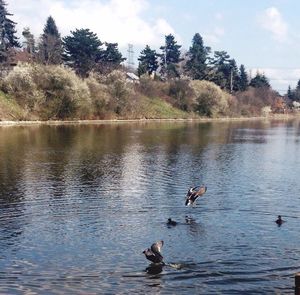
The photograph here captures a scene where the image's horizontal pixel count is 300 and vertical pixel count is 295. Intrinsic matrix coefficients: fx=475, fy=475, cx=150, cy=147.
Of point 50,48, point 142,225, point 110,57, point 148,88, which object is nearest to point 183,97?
point 148,88

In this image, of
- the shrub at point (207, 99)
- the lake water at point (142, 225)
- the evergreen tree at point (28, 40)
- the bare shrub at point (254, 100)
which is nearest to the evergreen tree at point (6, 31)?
the evergreen tree at point (28, 40)

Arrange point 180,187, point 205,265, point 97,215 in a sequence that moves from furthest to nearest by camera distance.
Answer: point 180,187 → point 97,215 → point 205,265

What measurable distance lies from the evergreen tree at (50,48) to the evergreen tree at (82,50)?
271 cm

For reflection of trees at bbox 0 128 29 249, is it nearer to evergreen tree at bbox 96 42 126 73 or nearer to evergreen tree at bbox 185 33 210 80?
evergreen tree at bbox 96 42 126 73

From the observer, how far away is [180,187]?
102 feet

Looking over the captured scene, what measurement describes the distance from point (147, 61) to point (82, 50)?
3376cm

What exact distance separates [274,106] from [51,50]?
326 feet

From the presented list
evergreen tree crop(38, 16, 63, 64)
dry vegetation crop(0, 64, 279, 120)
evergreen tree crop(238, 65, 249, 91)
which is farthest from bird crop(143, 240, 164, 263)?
evergreen tree crop(238, 65, 249, 91)

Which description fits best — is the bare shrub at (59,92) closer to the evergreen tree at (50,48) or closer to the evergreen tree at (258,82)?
the evergreen tree at (50,48)

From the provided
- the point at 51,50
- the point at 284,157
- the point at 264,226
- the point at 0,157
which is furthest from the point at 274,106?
the point at 264,226

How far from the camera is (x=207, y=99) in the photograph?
136m

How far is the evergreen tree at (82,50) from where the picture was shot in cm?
12425

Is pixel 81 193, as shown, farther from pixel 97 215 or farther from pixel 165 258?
pixel 165 258

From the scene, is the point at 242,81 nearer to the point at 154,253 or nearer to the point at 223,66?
the point at 223,66
